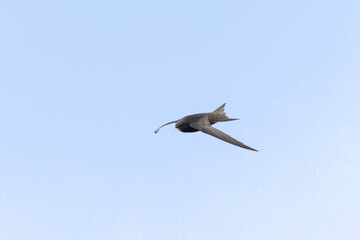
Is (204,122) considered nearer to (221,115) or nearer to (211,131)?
(211,131)

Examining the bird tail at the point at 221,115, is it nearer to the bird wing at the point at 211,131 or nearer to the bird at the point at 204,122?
the bird at the point at 204,122

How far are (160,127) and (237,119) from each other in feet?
11.0

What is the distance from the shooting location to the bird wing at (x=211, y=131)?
622 inches

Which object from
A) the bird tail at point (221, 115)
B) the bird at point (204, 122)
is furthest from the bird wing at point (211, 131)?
the bird tail at point (221, 115)

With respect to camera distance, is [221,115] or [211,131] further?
[221,115]

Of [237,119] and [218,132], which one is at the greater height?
[237,119]

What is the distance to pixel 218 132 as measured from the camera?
17406mm

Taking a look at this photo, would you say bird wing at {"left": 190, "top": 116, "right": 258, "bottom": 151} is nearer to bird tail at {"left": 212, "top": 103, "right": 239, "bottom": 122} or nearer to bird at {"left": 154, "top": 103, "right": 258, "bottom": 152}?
bird at {"left": 154, "top": 103, "right": 258, "bottom": 152}

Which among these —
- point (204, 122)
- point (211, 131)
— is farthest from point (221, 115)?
point (211, 131)

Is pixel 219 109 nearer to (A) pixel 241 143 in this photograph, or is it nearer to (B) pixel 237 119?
(B) pixel 237 119

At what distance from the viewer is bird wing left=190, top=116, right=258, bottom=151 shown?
622 inches

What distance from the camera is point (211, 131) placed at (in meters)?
17.7

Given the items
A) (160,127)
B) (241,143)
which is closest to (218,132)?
(241,143)

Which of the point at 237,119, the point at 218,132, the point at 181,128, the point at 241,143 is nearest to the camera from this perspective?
the point at 241,143
